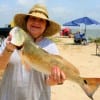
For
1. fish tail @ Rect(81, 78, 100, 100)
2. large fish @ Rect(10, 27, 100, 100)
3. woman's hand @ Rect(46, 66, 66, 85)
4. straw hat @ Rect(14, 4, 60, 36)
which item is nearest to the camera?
large fish @ Rect(10, 27, 100, 100)

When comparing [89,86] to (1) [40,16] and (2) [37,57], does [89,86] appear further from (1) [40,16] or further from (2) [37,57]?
(1) [40,16]

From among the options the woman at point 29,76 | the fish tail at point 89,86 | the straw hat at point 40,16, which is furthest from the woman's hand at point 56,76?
the straw hat at point 40,16

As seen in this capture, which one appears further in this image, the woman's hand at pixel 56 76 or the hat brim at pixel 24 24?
the hat brim at pixel 24 24

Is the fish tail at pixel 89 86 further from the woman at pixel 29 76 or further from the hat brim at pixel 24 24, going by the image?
the hat brim at pixel 24 24

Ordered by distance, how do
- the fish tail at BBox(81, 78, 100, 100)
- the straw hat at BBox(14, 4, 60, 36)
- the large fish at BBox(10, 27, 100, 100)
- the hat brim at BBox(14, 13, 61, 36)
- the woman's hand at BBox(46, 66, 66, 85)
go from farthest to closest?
the hat brim at BBox(14, 13, 61, 36), the straw hat at BBox(14, 4, 60, 36), the fish tail at BBox(81, 78, 100, 100), the woman's hand at BBox(46, 66, 66, 85), the large fish at BBox(10, 27, 100, 100)

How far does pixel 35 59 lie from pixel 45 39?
1.76 feet

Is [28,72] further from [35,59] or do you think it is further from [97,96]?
[97,96]

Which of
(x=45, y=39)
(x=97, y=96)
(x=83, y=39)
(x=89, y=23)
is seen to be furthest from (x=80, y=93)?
(x=89, y=23)

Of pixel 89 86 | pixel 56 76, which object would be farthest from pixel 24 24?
pixel 89 86

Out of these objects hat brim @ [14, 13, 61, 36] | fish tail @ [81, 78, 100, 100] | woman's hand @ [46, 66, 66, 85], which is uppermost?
hat brim @ [14, 13, 61, 36]

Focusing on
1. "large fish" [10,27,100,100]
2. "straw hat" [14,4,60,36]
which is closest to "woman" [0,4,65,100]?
"straw hat" [14,4,60,36]

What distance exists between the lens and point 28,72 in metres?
3.85

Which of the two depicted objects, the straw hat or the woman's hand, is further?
the straw hat

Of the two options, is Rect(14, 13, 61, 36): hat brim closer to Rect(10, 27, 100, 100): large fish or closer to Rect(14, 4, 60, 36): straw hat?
Rect(14, 4, 60, 36): straw hat
